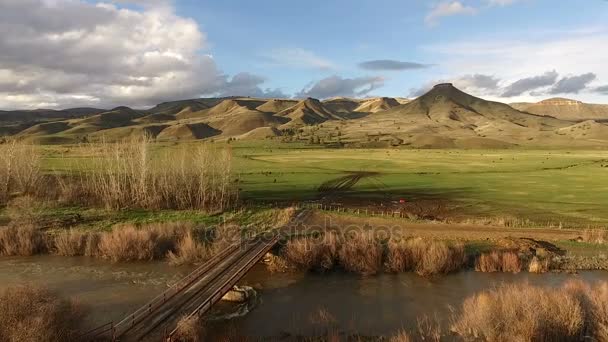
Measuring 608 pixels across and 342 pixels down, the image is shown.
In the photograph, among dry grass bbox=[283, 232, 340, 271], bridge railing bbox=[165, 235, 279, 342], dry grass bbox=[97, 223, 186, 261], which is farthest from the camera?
dry grass bbox=[97, 223, 186, 261]

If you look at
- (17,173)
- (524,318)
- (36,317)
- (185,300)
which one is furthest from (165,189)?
(524,318)

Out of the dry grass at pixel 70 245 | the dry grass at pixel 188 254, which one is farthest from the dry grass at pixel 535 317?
the dry grass at pixel 70 245

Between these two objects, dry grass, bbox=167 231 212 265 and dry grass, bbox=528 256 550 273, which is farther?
dry grass, bbox=167 231 212 265

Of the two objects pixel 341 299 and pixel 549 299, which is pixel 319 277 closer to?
pixel 341 299

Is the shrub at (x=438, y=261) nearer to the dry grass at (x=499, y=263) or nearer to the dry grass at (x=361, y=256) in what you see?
the dry grass at (x=499, y=263)

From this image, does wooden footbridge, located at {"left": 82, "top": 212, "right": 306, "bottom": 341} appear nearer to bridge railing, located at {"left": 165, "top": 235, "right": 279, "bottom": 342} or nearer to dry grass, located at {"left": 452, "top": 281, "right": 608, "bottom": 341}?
bridge railing, located at {"left": 165, "top": 235, "right": 279, "bottom": 342}

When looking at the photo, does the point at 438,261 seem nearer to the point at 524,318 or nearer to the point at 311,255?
the point at 311,255

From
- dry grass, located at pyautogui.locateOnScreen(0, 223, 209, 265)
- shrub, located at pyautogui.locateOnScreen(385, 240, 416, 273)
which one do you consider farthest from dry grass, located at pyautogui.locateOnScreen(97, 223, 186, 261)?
shrub, located at pyautogui.locateOnScreen(385, 240, 416, 273)
